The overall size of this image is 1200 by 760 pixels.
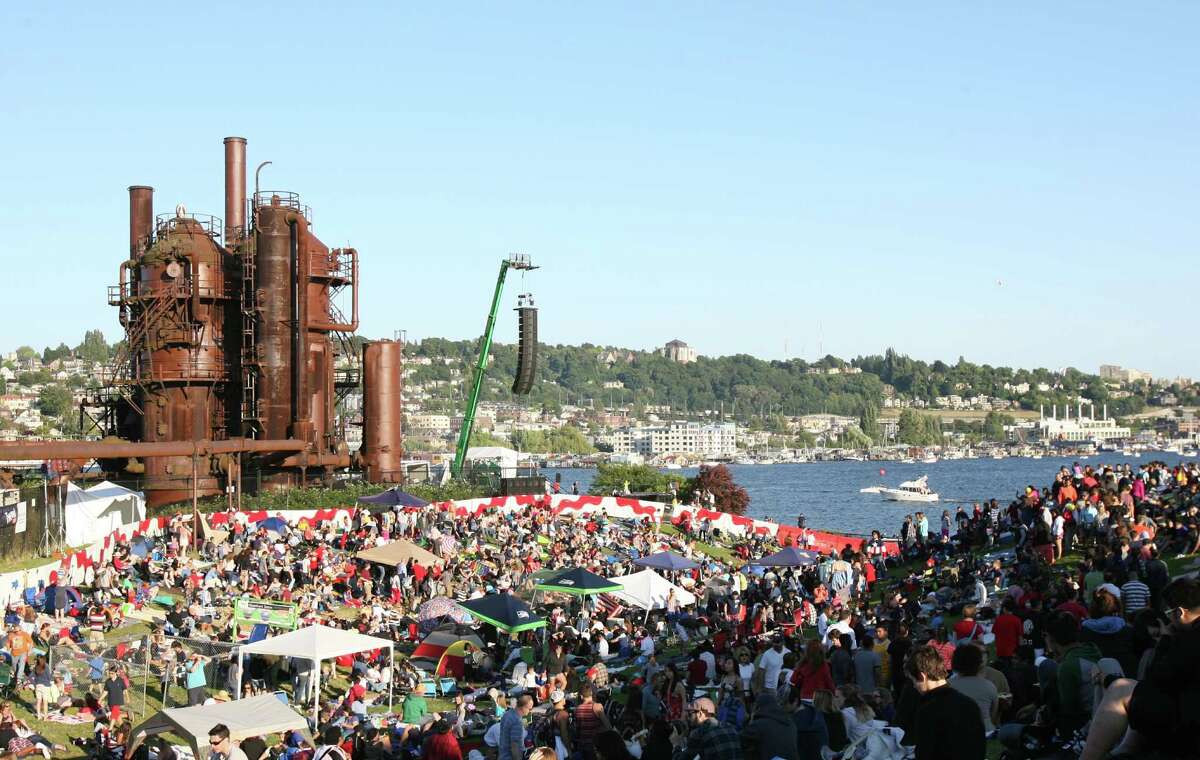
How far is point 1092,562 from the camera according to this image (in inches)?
824

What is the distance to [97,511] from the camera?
36.5 m

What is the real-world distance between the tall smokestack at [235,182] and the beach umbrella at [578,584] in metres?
34.3

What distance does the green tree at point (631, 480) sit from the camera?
268 feet

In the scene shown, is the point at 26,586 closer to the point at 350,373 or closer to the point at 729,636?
the point at 729,636

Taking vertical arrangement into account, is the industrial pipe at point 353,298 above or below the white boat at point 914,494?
above

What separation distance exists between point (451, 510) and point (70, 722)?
2588 centimetres

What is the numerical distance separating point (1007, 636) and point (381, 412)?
44.7m

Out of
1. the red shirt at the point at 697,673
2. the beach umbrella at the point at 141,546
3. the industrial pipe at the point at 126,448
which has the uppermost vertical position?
the industrial pipe at the point at 126,448

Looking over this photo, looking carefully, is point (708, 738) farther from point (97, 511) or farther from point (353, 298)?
point (353, 298)

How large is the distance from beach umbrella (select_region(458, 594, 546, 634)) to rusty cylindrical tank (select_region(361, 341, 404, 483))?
3299 centimetres

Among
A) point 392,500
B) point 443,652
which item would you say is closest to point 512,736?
point 443,652

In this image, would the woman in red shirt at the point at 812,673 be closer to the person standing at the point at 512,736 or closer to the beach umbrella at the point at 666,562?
the person standing at the point at 512,736

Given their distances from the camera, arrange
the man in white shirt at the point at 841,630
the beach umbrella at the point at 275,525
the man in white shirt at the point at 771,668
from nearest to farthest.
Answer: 1. the man in white shirt at the point at 771,668
2. the man in white shirt at the point at 841,630
3. the beach umbrella at the point at 275,525

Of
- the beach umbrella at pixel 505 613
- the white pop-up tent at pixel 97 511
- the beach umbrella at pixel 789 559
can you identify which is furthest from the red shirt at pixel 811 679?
the white pop-up tent at pixel 97 511
